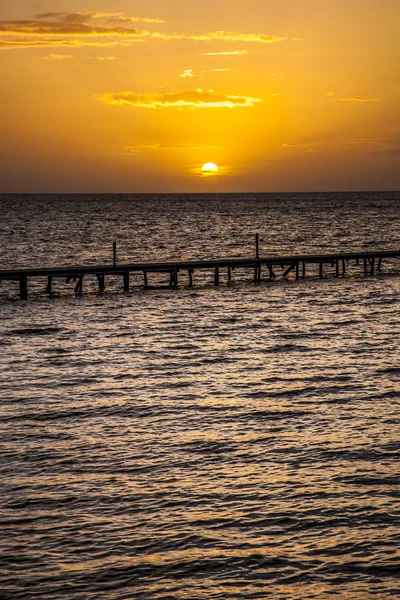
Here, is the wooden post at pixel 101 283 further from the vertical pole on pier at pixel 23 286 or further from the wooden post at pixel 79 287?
the vertical pole on pier at pixel 23 286

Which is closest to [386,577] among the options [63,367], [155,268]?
[63,367]

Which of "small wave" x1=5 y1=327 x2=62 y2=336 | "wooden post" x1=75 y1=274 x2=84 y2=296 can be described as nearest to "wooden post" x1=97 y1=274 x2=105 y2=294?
"wooden post" x1=75 y1=274 x2=84 y2=296

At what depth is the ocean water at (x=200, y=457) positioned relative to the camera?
1078 cm

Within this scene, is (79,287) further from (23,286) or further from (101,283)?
(23,286)

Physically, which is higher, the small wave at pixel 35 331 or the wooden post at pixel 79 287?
the wooden post at pixel 79 287

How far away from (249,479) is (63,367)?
10.8m

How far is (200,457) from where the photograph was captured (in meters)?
15.1

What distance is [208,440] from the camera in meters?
16.2

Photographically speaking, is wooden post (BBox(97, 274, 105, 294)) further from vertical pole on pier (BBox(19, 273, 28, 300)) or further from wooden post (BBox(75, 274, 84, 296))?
vertical pole on pier (BBox(19, 273, 28, 300))

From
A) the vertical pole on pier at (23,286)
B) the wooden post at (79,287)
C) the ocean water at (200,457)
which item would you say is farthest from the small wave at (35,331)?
the wooden post at (79,287)

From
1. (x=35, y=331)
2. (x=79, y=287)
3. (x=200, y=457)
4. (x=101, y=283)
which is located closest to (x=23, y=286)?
(x=79, y=287)

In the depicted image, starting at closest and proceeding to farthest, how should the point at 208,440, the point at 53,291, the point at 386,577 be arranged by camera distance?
the point at 386,577, the point at 208,440, the point at 53,291

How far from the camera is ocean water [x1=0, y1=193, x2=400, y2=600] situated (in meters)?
10.8

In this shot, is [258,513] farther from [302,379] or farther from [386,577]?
[302,379]
